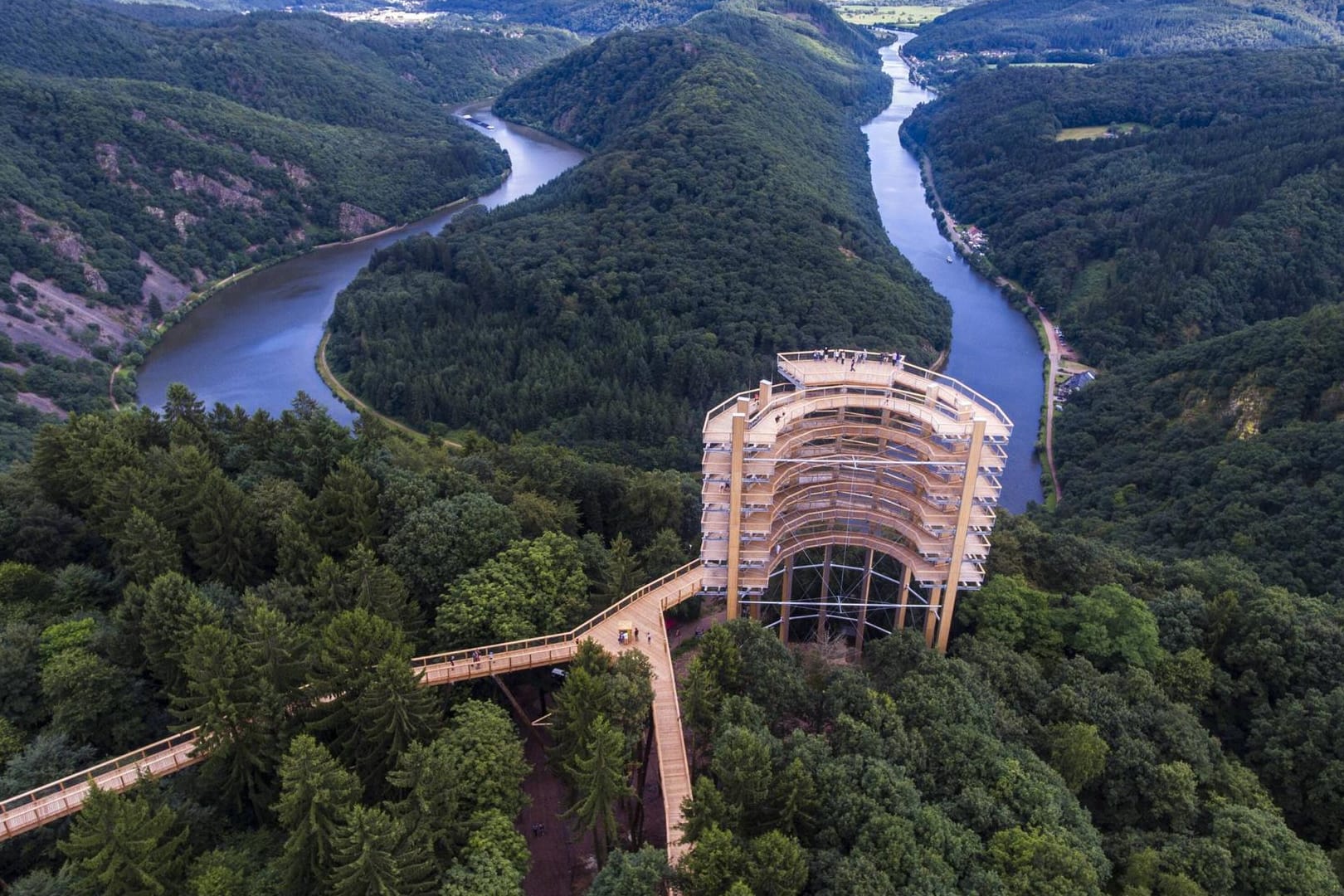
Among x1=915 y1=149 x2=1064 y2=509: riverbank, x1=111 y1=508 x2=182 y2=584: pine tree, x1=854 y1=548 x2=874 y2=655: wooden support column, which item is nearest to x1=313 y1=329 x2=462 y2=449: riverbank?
x1=111 y1=508 x2=182 y2=584: pine tree

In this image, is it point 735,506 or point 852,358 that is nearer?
point 735,506

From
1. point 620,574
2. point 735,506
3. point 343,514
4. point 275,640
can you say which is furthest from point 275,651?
point 735,506

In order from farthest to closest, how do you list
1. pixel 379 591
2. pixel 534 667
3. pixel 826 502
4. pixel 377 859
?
pixel 826 502
pixel 534 667
pixel 379 591
pixel 377 859

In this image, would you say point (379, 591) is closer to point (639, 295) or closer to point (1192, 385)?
point (639, 295)

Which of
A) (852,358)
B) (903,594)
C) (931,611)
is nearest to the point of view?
(931,611)

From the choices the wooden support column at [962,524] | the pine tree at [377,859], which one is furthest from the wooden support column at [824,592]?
the pine tree at [377,859]

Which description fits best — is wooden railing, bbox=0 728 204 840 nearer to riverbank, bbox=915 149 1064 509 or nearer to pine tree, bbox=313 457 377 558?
pine tree, bbox=313 457 377 558

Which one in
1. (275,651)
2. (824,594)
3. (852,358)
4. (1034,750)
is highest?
(852,358)
